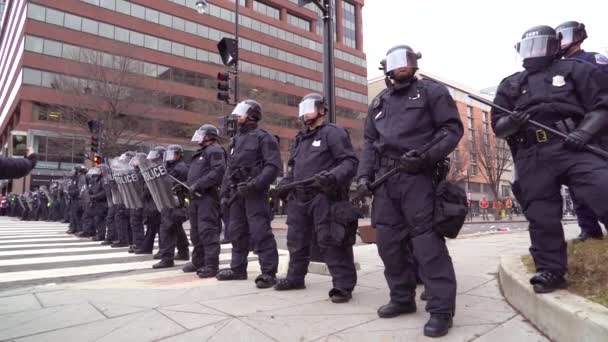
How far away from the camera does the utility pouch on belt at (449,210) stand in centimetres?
273

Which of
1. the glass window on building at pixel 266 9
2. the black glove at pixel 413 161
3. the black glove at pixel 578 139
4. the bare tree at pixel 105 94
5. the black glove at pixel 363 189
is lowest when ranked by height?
the black glove at pixel 363 189

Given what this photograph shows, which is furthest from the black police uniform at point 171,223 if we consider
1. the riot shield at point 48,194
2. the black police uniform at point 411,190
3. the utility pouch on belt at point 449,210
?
the riot shield at point 48,194

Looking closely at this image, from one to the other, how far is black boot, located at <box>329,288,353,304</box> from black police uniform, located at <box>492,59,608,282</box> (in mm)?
1484

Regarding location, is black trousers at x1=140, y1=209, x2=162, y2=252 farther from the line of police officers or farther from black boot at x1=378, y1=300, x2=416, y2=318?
black boot at x1=378, y1=300, x2=416, y2=318

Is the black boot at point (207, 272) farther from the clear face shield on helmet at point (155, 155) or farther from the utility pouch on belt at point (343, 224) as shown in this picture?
the clear face shield on helmet at point (155, 155)

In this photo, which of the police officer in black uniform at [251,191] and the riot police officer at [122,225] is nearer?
the police officer in black uniform at [251,191]

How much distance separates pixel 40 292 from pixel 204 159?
233 cm

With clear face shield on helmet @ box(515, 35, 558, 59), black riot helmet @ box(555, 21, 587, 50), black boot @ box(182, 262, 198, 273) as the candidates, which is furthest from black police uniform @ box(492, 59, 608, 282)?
black boot @ box(182, 262, 198, 273)

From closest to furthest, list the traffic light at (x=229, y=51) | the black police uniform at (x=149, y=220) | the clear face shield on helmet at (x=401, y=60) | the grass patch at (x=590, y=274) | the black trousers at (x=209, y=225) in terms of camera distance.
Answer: the grass patch at (x=590, y=274) < the clear face shield on helmet at (x=401, y=60) < the black trousers at (x=209, y=225) < the black police uniform at (x=149, y=220) < the traffic light at (x=229, y=51)

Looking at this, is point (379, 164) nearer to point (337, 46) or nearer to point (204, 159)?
point (204, 159)

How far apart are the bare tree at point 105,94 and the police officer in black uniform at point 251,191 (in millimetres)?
19404


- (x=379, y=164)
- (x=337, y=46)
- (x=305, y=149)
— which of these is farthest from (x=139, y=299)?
(x=337, y=46)

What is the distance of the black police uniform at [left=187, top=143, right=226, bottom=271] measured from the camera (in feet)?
17.1

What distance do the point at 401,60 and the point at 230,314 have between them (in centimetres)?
234
